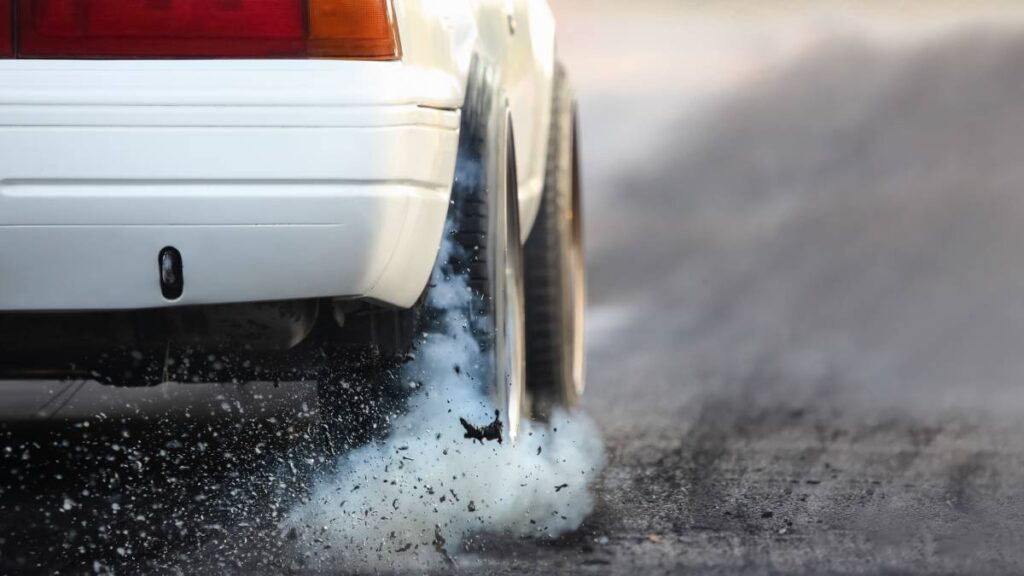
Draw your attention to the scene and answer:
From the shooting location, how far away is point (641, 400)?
20.3ft

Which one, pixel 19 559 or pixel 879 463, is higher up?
A: pixel 19 559

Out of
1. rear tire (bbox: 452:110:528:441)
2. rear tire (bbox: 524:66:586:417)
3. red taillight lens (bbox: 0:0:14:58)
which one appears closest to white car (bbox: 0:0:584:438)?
red taillight lens (bbox: 0:0:14:58)

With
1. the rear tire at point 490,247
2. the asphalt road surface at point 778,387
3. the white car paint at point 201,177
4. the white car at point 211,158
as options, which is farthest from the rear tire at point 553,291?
the white car paint at point 201,177

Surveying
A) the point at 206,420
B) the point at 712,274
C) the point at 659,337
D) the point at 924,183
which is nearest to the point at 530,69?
the point at 206,420

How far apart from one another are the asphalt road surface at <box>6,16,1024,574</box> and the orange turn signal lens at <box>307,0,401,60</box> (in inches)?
35.8

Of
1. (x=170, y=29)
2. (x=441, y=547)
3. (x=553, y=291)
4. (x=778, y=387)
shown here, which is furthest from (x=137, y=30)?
(x=778, y=387)

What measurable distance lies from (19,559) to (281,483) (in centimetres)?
60

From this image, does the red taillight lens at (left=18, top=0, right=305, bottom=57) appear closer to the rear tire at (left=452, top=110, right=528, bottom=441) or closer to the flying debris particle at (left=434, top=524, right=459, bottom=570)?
the rear tire at (left=452, top=110, right=528, bottom=441)

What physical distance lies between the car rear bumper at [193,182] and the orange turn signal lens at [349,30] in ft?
0.13

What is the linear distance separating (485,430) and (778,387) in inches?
112

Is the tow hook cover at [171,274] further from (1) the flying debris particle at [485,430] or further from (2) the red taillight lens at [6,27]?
(1) the flying debris particle at [485,430]

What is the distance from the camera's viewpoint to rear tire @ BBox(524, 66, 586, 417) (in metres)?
5.18

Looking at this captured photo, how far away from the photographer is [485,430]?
3775mm

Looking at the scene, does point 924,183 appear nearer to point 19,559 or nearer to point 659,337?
point 659,337
